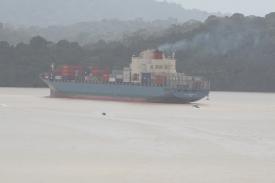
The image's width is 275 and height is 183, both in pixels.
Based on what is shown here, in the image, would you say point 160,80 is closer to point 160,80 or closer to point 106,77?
point 160,80

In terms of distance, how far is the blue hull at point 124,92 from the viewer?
3248 inches

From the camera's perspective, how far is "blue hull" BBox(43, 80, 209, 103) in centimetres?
8250

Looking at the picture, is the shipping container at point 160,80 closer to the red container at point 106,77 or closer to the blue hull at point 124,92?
the blue hull at point 124,92

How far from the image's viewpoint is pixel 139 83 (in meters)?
85.4

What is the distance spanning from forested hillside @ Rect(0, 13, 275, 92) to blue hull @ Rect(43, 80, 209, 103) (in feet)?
234

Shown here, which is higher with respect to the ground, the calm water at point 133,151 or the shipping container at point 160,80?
the shipping container at point 160,80

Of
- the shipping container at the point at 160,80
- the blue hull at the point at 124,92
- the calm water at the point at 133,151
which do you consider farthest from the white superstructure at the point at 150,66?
the calm water at the point at 133,151

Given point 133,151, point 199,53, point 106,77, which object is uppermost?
point 199,53

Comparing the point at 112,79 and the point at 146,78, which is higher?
the point at 146,78

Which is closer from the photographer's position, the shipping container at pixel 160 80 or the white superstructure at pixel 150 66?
the shipping container at pixel 160 80

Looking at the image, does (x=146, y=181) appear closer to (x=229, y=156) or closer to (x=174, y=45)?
(x=229, y=156)

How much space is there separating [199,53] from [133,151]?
147 meters

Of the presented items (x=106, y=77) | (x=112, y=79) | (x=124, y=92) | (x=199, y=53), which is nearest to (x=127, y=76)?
(x=112, y=79)

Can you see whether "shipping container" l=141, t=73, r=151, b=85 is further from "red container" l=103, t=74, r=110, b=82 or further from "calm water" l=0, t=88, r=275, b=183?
"calm water" l=0, t=88, r=275, b=183
